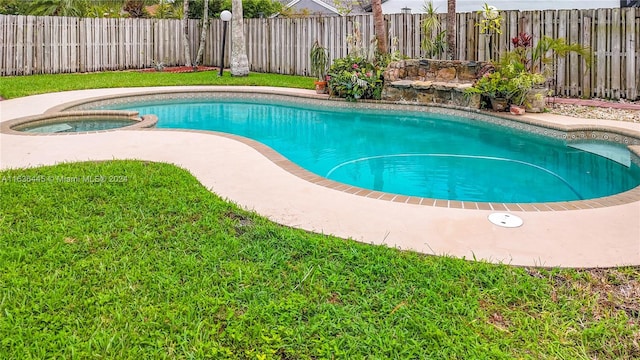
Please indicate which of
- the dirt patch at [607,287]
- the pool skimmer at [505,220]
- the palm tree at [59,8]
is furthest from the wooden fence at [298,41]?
the dirt patch at [607,287]

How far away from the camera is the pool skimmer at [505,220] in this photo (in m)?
3.85

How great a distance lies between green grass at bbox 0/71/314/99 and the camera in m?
12.6

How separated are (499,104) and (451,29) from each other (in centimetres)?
316

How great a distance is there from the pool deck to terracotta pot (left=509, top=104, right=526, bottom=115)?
4999 mm

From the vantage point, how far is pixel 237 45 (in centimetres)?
1536

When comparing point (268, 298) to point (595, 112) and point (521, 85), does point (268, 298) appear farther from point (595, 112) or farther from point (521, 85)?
point (595, 112)

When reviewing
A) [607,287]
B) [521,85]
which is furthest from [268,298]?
[521,85]

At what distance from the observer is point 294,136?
337 inches

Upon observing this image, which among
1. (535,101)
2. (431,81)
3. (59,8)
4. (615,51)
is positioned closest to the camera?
(535,101)

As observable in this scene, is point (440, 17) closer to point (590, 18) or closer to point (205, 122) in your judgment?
point (590, 18)

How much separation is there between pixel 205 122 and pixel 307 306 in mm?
7569

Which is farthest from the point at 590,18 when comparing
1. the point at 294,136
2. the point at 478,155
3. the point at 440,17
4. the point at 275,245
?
the point at 275,245

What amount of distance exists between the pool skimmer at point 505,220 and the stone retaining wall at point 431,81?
20.3 feet

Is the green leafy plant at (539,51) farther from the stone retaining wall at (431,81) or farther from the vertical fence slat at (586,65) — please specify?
the stone retaining wall at (431,81)
